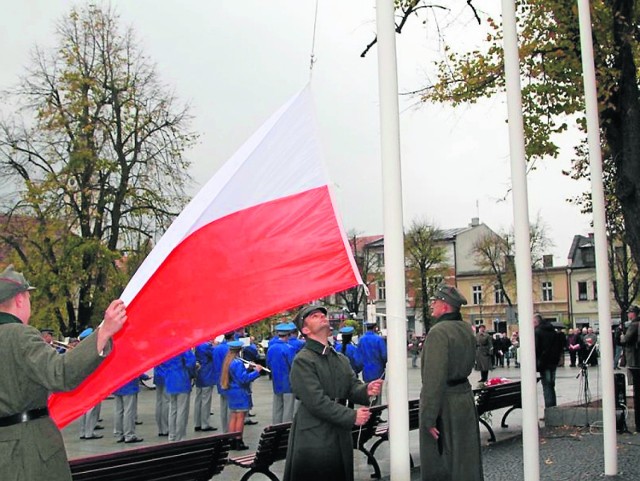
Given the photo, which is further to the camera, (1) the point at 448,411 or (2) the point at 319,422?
(1) the point at 448,411

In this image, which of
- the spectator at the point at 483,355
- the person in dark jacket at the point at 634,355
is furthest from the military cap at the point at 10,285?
the spectator at the point at 483,355

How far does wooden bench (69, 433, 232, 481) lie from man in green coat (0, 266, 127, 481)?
234 centimetres

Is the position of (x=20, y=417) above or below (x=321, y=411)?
above

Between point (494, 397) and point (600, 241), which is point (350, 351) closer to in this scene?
Answer: point (494, 397)

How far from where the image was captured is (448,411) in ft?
21.3

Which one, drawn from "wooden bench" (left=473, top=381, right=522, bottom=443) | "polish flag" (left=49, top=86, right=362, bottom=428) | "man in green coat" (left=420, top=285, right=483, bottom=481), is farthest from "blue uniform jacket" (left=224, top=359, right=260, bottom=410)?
"polish flag" (left=49, top=86, right=362, bottom=428)

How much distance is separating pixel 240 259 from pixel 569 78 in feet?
36.3

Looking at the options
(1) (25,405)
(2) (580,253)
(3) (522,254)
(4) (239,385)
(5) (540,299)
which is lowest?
(4) (239,385)

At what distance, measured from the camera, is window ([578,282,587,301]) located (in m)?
82.4

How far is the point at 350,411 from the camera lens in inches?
210

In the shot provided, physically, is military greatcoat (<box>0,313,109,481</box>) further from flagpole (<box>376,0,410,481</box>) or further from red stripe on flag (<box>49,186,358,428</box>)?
flagpole (<box>376,0,410,481</box>)

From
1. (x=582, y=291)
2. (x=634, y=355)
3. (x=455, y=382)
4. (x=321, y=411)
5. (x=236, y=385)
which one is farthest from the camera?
(x=582, y=291)

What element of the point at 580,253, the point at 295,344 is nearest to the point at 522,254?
the point at 295,344

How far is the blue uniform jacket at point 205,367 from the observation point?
14.9 meters
